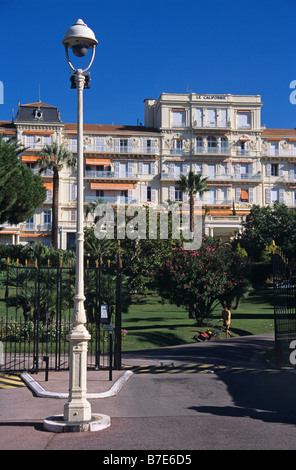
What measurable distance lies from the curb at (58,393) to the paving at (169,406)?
2cm

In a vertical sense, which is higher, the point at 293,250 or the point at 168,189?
the point at 168,189

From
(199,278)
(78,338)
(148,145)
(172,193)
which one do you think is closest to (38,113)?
(148,145)

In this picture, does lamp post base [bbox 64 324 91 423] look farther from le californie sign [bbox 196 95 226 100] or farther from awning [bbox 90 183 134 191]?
le californie sign [bbox 196 95 226 100]

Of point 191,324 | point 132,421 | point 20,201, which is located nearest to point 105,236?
point 20,201

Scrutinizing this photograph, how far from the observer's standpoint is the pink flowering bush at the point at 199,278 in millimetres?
25891

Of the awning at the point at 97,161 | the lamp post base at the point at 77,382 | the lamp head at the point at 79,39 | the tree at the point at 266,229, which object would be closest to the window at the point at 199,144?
the awning at the point at 97,161

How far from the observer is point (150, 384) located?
1291 cm

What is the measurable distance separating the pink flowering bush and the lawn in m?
1.23

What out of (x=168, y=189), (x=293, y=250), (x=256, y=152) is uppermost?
(x=256, y=152)

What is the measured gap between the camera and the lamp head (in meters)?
8.68

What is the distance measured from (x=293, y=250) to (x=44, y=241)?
97.2ft

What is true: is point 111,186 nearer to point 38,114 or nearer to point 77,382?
point 38,114

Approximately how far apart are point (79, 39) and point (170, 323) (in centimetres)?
2075
